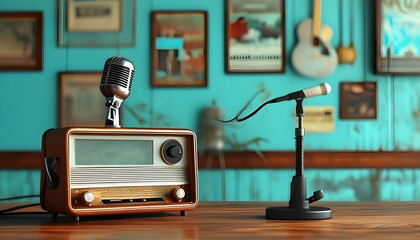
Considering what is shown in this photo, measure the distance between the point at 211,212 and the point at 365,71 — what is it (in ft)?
5.73

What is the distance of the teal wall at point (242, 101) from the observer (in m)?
3.09

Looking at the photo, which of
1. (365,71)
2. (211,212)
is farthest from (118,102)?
(365,71)

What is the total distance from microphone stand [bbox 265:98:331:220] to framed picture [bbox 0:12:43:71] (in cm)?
198

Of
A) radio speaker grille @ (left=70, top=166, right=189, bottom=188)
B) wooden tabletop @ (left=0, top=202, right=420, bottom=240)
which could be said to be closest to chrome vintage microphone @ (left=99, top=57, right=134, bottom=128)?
radio speaker grille @ (left=70, top=166, right=189, bottom=188)

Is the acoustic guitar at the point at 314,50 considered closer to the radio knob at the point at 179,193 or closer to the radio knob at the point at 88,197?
the radio knob at the point at 179,193

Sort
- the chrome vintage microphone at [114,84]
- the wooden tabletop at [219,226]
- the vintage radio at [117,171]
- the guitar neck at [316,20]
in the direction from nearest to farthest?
the wooden tabletop at [219,226] → the vintage radio at [117,171] → the chrome vintage microphone at [114,84] → the guitar neck at [316,20]

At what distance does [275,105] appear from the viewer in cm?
310

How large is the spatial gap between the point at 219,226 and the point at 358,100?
1.93 meters

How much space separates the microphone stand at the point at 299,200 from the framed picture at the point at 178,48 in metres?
1.69

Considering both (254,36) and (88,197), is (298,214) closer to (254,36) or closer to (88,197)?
(88,197)

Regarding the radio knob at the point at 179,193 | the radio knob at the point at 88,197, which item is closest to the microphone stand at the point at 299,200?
the radio knob at the point at 179,193

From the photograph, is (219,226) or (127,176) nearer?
(219,226)

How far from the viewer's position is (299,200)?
144 centimetres

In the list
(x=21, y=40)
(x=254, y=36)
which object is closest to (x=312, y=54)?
(x=254, y=36)
